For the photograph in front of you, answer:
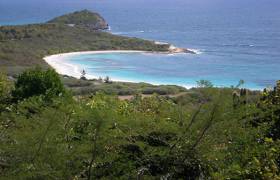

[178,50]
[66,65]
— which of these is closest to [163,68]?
[66,65]

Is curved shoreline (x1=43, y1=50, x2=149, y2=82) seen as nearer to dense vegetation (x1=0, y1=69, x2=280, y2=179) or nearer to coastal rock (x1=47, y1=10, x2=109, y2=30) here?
coastal rock (x1=47, y1=10, x2=109, y2=30)

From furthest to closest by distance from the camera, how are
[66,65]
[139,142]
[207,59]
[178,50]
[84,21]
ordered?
[84,21]
[178,50]
[207,59]
[66,65]
[139,142]

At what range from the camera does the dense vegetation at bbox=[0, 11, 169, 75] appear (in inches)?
2606

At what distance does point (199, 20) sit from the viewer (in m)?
126

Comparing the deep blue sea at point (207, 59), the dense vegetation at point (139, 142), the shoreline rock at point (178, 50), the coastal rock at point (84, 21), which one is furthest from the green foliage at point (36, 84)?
the coastal rock at point (84, 21)

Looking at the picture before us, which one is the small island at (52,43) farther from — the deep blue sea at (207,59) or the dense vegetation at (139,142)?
the dense vegetation at (139,142)

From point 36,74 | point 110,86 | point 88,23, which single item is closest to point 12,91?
point 36,74

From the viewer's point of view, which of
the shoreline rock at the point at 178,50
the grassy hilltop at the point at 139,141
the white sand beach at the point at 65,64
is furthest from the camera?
the shoreline rock at the point at 178,50

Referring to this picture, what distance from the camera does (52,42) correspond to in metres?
80.8

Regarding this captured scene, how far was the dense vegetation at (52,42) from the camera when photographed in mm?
66188

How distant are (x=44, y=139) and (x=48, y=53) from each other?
217ft

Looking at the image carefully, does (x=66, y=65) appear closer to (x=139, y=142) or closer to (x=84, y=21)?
(x=84, y=21)

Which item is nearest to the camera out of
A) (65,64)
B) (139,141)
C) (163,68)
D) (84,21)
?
(139,141)

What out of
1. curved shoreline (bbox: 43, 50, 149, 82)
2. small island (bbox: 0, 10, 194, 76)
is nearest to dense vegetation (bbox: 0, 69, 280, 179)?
curved shoreline (bbox: 43, 50, 149, 82)
